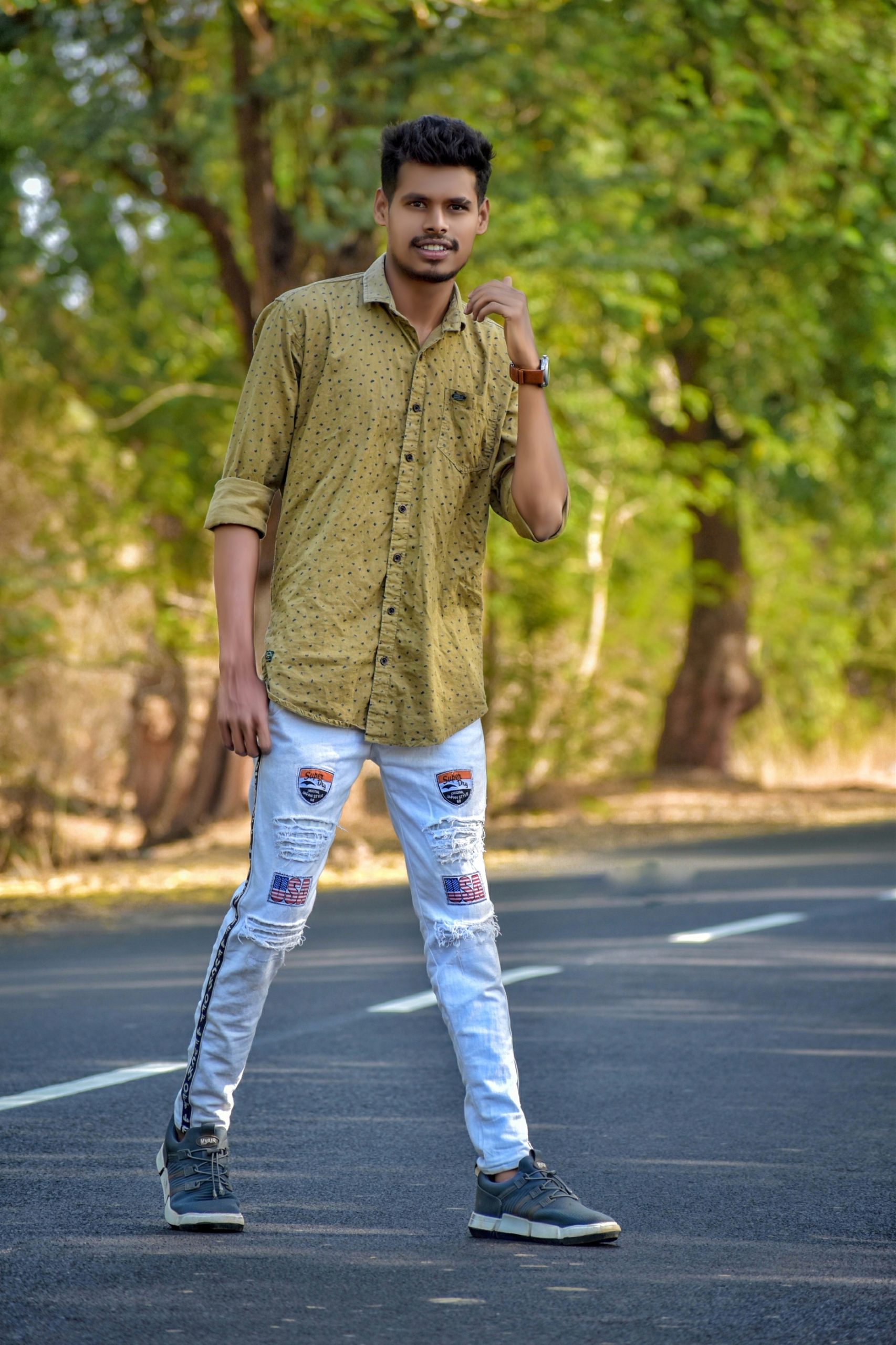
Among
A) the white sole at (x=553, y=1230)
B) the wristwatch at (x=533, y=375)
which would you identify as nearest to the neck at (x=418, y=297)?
the wristwatch at (x=533, y=375)

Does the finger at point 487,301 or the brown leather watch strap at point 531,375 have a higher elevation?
the finger at point 487,301

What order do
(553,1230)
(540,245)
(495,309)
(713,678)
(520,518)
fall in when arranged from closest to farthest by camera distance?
1. (495,309)
2. (553,1230)
3. (520,518)
4. (540,245)
5. (713,678)

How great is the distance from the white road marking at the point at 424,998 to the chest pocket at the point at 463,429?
3016 millimetres

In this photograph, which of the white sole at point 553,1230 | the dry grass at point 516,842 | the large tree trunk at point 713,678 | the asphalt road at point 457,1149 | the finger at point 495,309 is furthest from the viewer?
the large tree trunk at point 713,678

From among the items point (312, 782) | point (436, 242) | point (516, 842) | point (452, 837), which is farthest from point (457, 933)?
point (516, 842)

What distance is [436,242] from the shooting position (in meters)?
4.13

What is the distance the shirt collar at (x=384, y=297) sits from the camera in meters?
4.19

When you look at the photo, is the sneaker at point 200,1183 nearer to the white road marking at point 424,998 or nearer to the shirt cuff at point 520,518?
the shirt cuff at point 520,518

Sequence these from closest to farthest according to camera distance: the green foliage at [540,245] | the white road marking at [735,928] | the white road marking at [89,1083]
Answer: the white road marking at [89,1083] < the white road marking at [735,928] < the green foliage at [540,245]

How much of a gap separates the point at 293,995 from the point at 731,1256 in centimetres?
394

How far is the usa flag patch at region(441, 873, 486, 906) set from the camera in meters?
4.16

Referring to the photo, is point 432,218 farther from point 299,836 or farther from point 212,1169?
point 212,1169

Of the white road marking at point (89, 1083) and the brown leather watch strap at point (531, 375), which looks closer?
the brown leather watch strap at point (531, 375)

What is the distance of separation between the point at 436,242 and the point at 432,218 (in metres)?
0.05
